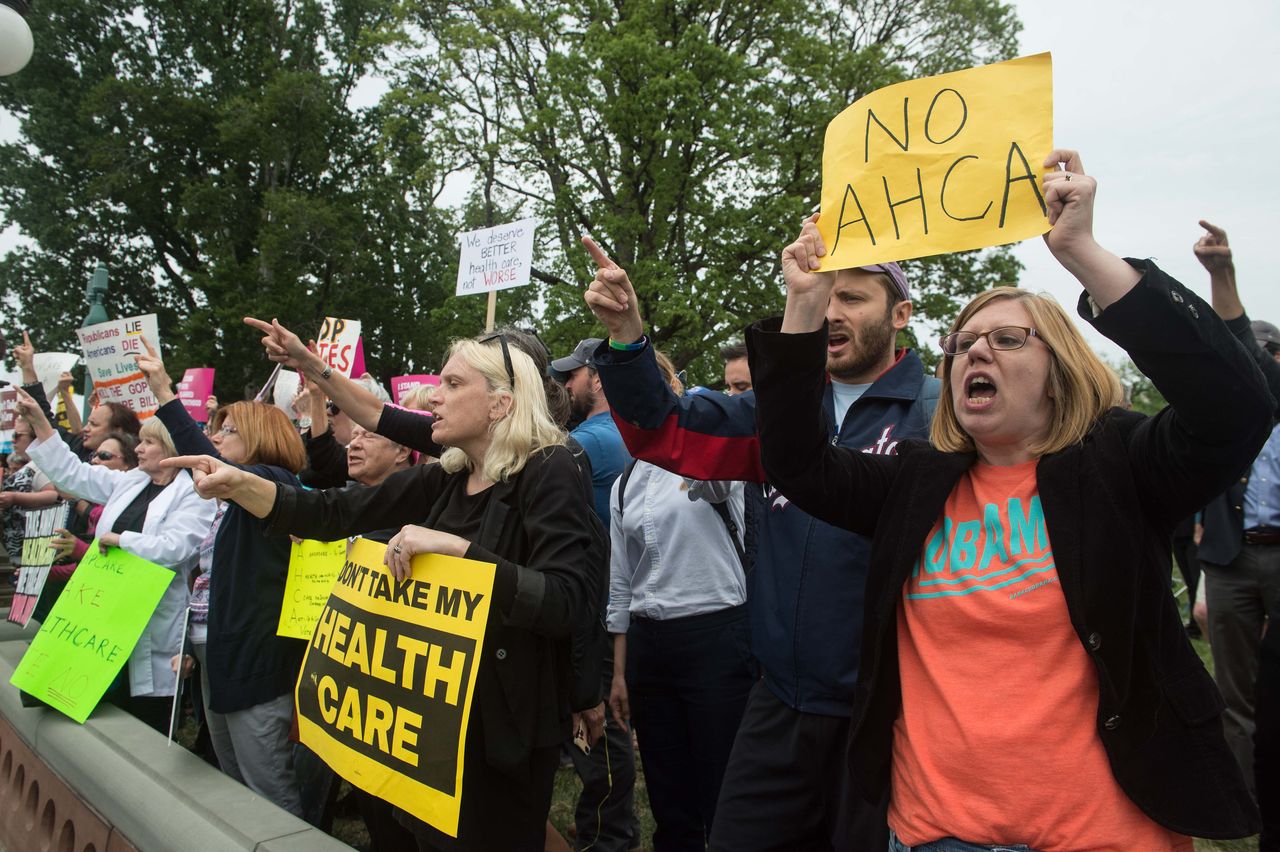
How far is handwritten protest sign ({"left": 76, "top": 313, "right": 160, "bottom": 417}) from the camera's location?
6281 mm

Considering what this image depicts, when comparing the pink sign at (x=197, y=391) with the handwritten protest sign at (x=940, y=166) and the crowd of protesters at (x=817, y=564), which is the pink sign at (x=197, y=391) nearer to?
the crowd of protesters at (x=817, y=564)

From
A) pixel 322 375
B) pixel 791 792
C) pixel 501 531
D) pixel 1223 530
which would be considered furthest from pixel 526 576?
pixel 1223 530

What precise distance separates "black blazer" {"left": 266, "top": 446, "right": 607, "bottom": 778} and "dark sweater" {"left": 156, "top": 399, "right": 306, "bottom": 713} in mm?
930

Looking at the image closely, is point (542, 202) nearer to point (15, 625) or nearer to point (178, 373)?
point (178, 373)

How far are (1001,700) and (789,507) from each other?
0.77 metres

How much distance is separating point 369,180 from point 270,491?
1003 inches

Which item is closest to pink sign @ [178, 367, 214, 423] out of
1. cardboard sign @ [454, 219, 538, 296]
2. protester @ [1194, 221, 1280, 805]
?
cardboard sign @ [454, 219, 538, 296]

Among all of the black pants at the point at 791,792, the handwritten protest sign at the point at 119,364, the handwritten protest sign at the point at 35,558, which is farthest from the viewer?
the handwritten protest sign at the point at 119,364

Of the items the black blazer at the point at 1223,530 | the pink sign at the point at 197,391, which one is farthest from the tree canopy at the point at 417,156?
the black blazer at the point at 1223,530

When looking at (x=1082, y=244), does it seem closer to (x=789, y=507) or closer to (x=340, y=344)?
(x=789, y=507)

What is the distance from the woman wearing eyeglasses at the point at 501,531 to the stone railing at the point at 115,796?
594 mm

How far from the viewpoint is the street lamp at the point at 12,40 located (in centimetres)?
502

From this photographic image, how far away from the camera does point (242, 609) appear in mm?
3594

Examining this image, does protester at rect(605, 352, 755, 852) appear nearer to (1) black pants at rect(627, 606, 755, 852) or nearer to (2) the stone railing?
(1) black pants at rect(627, 606, 755, 852)
